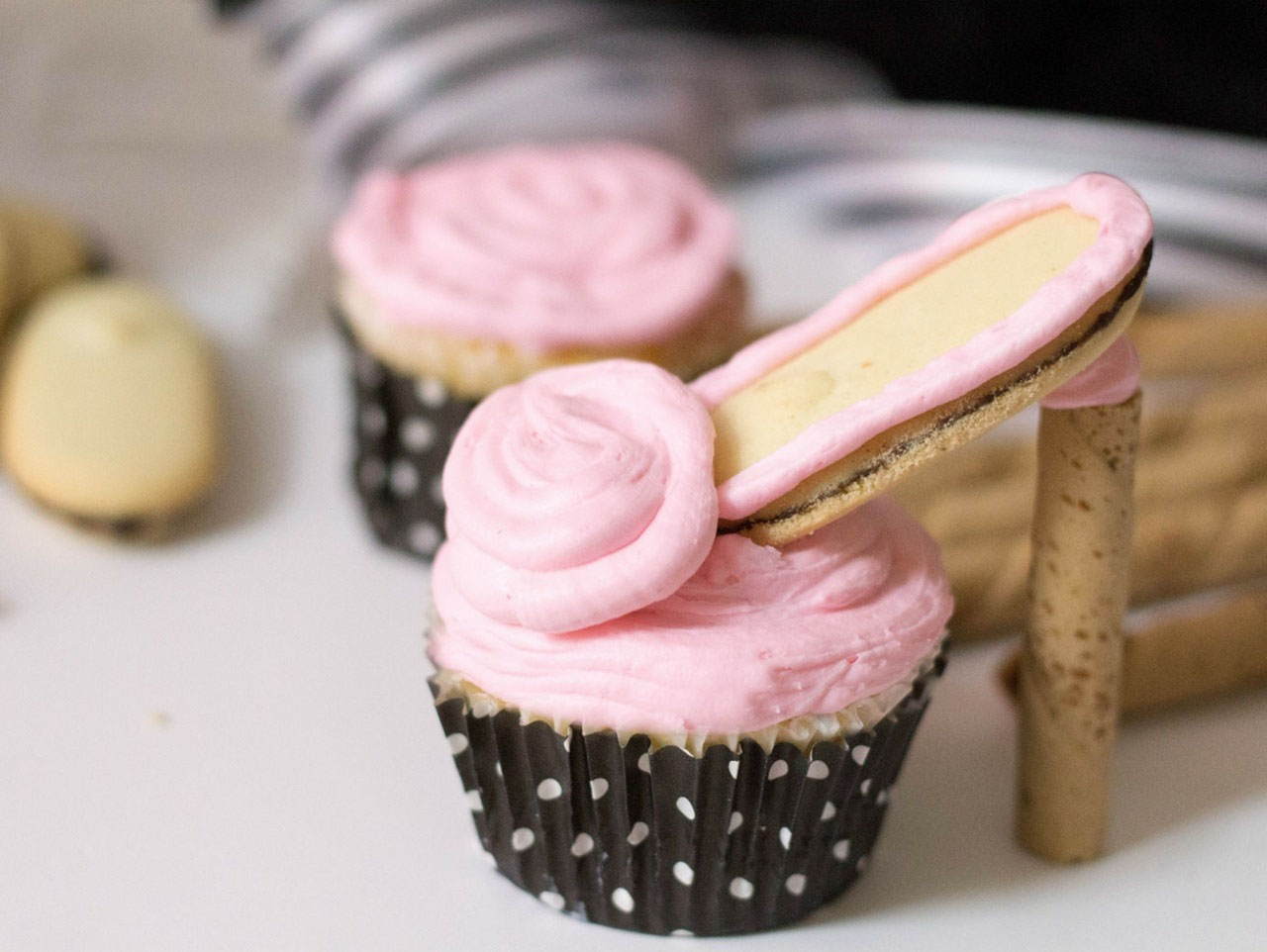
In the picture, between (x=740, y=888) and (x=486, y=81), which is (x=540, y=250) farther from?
(x=486, y=81)

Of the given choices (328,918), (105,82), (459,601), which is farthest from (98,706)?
(105,82)

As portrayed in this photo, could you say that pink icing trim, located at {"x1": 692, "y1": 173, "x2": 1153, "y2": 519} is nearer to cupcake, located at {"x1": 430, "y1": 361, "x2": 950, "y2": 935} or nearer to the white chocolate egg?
cupcake, located at {"x1": 430, "y1": 361, "x2": 950, "y2": 935}

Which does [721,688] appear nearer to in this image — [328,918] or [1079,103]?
[328,918]

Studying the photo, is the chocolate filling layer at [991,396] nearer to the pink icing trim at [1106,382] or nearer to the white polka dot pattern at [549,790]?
the pink icing trim at [1106,382]

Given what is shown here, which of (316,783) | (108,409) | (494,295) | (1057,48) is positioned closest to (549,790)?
(316,783)

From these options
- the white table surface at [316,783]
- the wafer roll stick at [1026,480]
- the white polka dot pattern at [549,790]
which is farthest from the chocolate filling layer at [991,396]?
the wafer roll stick at [1026,480]

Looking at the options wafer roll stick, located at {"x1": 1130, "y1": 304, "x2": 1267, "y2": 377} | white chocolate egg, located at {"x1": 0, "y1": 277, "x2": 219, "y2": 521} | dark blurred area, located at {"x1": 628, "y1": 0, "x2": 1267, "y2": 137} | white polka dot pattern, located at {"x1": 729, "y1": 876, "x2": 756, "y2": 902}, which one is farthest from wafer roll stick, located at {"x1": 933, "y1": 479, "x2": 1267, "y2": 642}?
dark blurred area, located at {"x1": 628, "y1": 0, "x2": 1267, "y2": 137}
